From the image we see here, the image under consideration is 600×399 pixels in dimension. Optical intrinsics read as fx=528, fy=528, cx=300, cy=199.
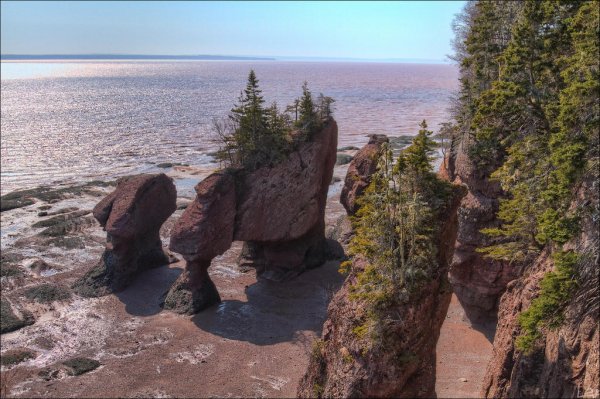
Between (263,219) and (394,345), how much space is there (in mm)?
16742

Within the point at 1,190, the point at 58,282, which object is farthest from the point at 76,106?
the point at 58,282

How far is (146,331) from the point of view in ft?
83.2

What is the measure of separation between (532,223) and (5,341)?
916 inches

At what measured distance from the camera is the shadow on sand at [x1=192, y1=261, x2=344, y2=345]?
82.4ft

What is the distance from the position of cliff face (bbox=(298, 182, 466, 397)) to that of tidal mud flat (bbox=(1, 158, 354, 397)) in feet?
24.5

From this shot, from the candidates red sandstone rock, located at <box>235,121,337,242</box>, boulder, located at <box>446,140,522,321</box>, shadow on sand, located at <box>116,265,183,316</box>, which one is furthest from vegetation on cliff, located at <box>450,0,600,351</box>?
shadow on sand, located at <box>116,265,183,316</box>

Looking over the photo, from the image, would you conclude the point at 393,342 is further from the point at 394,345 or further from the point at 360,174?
the point at 360,174

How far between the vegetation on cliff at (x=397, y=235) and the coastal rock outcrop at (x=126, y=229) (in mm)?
18072

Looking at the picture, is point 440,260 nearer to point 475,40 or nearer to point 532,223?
A: point 532,223

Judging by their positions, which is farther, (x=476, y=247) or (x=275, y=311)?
(x=275, y=311)

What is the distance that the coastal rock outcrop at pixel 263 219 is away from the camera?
88.8 ft

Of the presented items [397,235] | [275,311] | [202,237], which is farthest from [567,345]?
[202,237]

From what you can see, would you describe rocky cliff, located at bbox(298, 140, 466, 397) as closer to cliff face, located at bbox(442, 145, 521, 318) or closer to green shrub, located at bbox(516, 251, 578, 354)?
green shrub, located at bbox(516, 251, 578, 354)

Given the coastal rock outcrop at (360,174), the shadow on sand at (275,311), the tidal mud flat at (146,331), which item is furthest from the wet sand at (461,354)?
the coastal rock outcrop at (360,174)
